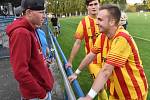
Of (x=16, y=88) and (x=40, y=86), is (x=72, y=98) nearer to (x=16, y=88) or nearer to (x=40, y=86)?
(x=40, y=86)

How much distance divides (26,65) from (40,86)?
382 mm

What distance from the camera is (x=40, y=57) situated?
439 centimetres

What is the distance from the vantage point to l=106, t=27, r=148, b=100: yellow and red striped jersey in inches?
163

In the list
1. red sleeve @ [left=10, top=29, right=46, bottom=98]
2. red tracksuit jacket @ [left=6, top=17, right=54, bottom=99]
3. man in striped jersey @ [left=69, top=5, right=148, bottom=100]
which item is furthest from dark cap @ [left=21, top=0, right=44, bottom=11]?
man in striped jersey @ [left=69, top=5, right=148, bottom=100]

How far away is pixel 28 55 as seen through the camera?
4.16 metres

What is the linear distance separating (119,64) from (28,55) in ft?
3.08

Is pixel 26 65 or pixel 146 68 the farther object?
pixel 146 68

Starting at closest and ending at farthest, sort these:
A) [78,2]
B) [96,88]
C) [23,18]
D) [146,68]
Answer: [96,88] → [23,18] → [146,68] → [78,2]

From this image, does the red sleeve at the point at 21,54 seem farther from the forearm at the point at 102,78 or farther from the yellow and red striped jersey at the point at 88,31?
the yellow and red striped jersey at the point at 88,31

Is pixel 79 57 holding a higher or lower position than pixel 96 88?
lower

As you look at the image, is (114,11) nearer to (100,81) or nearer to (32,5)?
(100,81)

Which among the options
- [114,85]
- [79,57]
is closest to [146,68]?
[79,57]

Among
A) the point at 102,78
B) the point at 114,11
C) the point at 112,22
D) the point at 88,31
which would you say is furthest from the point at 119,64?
the point at 88,31

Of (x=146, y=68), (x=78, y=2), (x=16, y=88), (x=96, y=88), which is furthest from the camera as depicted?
(x=78, y=2)
